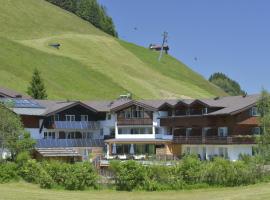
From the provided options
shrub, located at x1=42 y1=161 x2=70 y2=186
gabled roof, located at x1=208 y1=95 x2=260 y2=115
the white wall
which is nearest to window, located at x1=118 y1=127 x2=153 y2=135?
gabled roof, located at x1=208 y1=95 x2=260 y2=115

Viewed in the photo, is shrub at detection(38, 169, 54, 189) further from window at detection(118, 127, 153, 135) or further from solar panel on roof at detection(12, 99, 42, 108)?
window at detection(118, 127, 153, 135)

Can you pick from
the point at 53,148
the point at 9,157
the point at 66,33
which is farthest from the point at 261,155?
the point at 66,33

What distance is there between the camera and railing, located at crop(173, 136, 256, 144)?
73312mm

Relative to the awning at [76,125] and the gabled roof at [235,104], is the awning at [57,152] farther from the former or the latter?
the gabled roof at [235,104]

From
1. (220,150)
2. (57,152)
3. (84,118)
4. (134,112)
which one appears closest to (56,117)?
(84,118)

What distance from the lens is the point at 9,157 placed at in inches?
2315

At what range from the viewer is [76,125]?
84.0 m

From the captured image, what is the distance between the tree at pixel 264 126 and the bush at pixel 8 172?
23.0m

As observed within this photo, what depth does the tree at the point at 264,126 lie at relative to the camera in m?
55.1

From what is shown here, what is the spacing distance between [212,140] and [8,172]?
104 feet

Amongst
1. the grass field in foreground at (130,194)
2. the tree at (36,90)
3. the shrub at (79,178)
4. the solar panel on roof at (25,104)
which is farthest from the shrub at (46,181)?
the tree at (36,90)

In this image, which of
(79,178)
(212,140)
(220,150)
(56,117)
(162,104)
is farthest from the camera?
(162,104)

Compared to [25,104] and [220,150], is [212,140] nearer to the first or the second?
[220,150]

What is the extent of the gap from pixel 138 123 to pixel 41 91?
3476cm
